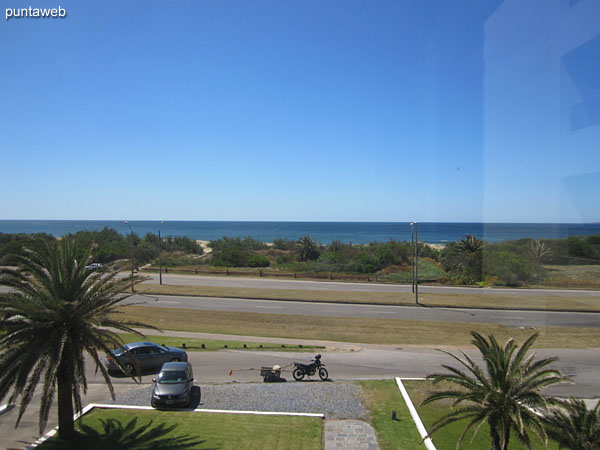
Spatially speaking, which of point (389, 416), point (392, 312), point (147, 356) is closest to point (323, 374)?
point (389, 416)

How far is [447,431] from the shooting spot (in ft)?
38.5

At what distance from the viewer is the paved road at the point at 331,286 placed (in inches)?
1457

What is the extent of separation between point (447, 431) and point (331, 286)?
94.7 feet

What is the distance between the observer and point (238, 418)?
12062 millimetres

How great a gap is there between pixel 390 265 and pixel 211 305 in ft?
108

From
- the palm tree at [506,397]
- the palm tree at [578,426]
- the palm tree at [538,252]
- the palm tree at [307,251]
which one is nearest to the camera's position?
the palm tree at [506,397]

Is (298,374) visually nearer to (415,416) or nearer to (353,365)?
(353,365)

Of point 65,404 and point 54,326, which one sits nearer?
point 54,326

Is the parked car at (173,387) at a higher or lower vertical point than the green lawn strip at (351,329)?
higher

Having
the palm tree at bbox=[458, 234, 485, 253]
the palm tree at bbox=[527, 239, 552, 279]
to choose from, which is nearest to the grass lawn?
the palm tree at bbox=[527, 239, 552, 279]

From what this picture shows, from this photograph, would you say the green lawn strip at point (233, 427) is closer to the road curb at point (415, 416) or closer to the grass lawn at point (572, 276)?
the road curb at point (415, 416)

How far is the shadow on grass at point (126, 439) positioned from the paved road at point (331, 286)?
25994 mm

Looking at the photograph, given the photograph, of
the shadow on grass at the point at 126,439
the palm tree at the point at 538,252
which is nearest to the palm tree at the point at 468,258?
the palm tree at the point at 538,252

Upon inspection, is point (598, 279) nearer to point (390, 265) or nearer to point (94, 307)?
point (390, 265)
